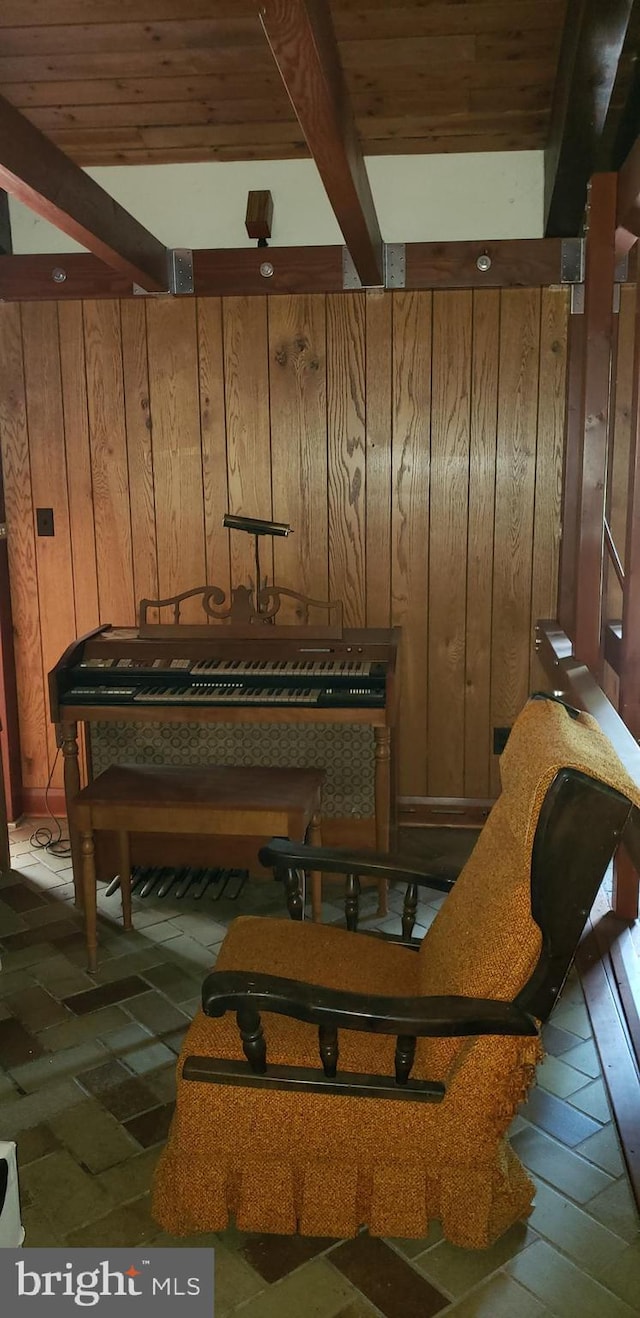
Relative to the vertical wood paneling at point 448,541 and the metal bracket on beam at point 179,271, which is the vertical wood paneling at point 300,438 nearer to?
the metal bracket on beam at point 179,271

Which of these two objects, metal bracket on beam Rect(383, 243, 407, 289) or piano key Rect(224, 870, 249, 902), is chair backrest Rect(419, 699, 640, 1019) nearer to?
piano key Rect(224, 870, 249, 902)

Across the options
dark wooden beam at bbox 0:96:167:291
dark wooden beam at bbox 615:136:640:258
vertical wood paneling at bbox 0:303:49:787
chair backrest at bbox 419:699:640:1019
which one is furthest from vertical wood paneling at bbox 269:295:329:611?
chair backrest at bbox 419:699:640:1019

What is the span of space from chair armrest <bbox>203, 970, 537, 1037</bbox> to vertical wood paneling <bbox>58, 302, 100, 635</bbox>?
2.84m

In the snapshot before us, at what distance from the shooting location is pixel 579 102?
123 inches

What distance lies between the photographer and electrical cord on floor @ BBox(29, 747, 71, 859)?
4242 mm

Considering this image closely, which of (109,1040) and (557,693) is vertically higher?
(557,693)

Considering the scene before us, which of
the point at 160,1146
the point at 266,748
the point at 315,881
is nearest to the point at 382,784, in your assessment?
the point at 315,881

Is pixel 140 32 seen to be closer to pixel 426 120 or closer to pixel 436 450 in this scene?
pixel 426 120

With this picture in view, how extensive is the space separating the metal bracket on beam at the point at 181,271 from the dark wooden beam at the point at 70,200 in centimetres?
10

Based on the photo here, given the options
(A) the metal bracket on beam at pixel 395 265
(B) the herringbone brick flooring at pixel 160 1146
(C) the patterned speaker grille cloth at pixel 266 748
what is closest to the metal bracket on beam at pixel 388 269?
(A) the metal bracket on beam at pixel 395 265

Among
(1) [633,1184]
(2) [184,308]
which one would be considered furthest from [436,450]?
(1) [633,1184]

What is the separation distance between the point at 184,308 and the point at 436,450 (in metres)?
1.18

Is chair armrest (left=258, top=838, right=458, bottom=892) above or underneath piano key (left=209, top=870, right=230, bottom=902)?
above

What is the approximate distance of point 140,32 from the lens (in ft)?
10.6
